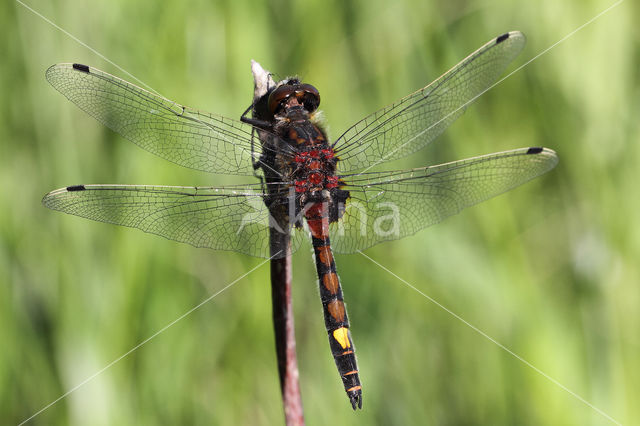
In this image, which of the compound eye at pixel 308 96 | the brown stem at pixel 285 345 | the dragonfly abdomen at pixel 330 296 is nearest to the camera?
the brown stem at pixel 285 345

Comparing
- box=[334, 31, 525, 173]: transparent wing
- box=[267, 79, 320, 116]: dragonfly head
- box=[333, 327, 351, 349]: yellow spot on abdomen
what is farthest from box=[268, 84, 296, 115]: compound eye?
box=[333, 327, 351, 349]: yellow spot on abdomen

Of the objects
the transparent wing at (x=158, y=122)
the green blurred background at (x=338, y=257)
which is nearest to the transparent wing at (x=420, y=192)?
the green blurred background at (x=338, y=257)

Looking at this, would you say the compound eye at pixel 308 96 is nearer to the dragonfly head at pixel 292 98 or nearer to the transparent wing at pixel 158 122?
the dragonfly head at pixel 292 98

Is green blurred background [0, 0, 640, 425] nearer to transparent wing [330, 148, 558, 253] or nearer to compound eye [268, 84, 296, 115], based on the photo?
transparent wing [330, 148, 558, 253]

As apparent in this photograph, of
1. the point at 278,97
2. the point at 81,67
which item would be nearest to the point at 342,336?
the point at 278,97

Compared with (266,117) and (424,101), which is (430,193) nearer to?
(424,101)

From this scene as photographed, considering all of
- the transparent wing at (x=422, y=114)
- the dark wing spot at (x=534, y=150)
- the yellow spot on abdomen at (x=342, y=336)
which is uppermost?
the transparent wing at (x=422, y=114)

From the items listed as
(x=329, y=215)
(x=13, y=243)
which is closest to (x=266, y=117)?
(x=329, y=215)
